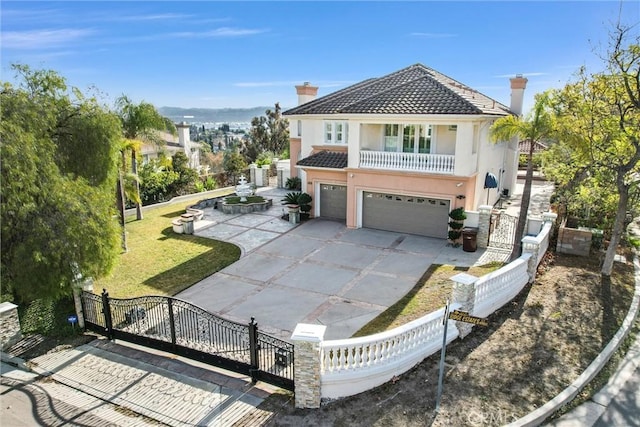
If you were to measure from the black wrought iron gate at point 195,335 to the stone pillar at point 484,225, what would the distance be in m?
11.8

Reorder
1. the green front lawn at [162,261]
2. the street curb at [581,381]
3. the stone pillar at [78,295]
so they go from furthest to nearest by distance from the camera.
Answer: the green front lawn at [162,261], the stone pillar at [78,295], the street curb at [581,381]

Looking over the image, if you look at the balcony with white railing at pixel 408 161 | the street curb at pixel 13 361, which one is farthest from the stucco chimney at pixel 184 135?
the street curb at pixel 13 361

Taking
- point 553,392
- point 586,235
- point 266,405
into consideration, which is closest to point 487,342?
point 553,392

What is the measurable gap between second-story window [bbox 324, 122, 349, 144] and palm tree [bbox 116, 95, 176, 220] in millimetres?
9602

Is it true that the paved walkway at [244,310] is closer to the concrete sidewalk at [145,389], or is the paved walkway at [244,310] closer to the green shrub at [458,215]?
the concrete sidewalk at [145,389]

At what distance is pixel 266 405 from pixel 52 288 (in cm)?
683

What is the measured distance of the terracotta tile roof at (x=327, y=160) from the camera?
2330cm

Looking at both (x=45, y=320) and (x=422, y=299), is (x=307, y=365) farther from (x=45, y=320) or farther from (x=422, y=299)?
(x=45, y=320)

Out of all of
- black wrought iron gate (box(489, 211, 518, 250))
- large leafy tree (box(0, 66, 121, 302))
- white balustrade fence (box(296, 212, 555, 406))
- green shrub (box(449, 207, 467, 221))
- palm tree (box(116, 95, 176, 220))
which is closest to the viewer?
white balustrade fence (box(296, 212, 555, 406))

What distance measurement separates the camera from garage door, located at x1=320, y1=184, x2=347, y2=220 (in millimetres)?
23828

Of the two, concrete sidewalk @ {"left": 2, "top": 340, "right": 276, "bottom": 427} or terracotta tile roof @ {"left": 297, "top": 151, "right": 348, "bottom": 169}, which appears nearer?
concrete sidewalk @ {"left": 2, "top": 340, "right": 276, "bottom": 427}

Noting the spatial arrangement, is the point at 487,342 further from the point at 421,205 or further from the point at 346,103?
the point at 346,103

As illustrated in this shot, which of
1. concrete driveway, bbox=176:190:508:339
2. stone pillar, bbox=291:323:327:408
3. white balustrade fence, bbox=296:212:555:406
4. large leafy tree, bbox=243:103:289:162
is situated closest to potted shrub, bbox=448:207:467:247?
concrete driveway, bbox=176:190:508:339

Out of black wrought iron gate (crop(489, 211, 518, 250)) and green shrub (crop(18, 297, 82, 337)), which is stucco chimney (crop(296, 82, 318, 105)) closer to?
black wrought iron gate (crop(489, 211, 518, 250))
